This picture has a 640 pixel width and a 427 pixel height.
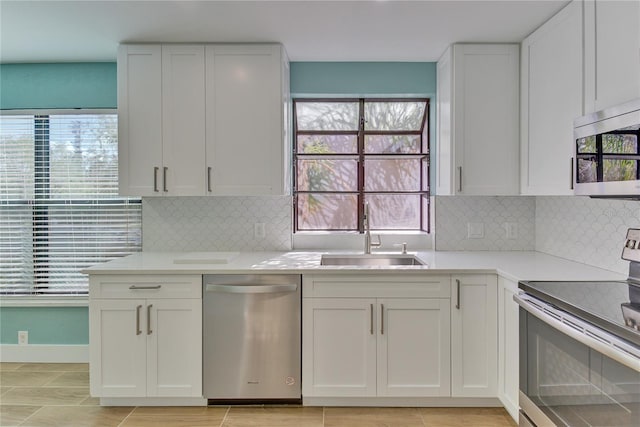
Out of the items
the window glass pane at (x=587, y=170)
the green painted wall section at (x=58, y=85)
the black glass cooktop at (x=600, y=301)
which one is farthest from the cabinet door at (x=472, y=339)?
the green painted wall section at (x=58, y=85)

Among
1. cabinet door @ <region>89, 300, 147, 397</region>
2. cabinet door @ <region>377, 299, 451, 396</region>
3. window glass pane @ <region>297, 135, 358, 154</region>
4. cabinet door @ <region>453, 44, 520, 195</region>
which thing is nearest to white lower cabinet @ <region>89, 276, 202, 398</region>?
cabinet door @ <region>89, 300, 147, 397</region>

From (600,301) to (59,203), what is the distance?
3604 mm

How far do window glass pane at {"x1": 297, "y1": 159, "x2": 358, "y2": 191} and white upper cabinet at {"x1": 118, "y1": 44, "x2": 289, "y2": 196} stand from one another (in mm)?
619

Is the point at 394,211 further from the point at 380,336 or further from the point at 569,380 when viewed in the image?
the point at 569,380

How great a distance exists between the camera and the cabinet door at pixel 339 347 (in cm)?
246

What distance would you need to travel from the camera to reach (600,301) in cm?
164

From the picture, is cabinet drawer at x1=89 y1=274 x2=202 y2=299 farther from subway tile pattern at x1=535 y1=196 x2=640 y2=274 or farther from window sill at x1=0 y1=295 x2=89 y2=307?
subway tile pattern at x1=535 y1=196 x2=640 y2=274

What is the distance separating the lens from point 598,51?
1.92m

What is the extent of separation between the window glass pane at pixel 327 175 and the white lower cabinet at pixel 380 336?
3.59ft

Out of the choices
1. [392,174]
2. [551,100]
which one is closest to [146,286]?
[392,174]

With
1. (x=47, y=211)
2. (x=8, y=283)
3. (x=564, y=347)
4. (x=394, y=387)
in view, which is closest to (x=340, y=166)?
(x=394, y=387)

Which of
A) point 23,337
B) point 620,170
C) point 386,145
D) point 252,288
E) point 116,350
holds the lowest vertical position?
point 23,337

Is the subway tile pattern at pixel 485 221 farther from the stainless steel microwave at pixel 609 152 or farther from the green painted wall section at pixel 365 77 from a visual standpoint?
the stainless steel microwave at pixel 609 152

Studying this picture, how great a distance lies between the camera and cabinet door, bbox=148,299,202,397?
8.09 feet
